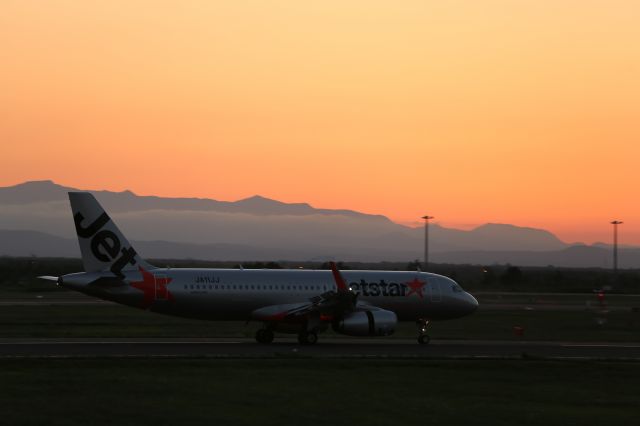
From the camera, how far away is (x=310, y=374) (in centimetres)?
2803

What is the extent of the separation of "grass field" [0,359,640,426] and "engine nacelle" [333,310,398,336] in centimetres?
683

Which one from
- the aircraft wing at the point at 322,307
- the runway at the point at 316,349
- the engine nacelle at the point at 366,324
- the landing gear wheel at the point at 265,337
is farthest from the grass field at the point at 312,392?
the landing gear wheel at the point at 265,337

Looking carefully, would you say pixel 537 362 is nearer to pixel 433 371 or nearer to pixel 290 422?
pixel 433 371

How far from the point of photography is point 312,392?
24.5 meters

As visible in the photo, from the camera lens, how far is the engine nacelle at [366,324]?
3875cm

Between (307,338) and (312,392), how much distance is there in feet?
50.5

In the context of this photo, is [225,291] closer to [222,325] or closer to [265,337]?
[265,337]

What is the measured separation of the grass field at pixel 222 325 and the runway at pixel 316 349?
3.66m

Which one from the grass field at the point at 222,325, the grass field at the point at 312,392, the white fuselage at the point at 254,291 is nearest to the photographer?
the grass field at the point at 312,392

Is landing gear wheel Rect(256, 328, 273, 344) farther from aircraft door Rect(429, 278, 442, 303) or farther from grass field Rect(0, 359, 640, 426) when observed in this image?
grass field Rect(0, 359, 640, 426)

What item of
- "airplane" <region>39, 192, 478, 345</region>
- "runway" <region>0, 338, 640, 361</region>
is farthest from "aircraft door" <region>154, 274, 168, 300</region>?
"runway" <region>0, 338, 640, 361</region>

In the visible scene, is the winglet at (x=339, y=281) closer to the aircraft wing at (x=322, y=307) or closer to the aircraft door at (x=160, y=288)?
the aircraft wing at (x=322, y=307)

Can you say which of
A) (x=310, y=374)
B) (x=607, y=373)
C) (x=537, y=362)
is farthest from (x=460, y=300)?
(x=310, y=374)

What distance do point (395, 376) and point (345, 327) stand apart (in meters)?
10.7
